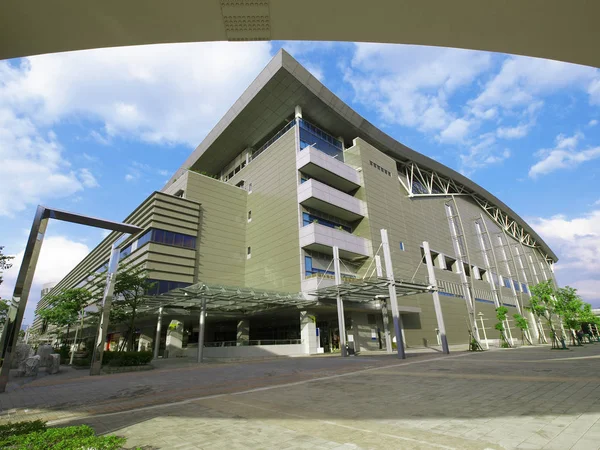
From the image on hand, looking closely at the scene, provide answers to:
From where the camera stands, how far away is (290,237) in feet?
109

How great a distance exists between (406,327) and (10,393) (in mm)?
34493

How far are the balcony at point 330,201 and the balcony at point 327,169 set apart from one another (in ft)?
7.23

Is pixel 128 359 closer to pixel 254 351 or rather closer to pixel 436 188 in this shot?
pixel 254 351

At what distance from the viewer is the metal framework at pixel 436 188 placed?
50.4 m

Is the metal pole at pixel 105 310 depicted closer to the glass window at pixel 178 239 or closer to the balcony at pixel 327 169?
the glass window at pixel 178 239

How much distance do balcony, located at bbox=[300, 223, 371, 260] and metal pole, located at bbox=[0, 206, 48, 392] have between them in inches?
900

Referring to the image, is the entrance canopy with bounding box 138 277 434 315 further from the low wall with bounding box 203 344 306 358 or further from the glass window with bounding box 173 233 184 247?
the glass window with bounding box 173 233 184 247

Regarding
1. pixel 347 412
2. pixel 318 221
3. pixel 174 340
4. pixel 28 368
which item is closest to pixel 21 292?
pixel 347 412

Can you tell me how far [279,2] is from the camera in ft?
10.4

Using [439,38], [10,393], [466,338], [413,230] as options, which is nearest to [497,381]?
[439,38]

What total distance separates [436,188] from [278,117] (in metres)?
34.5

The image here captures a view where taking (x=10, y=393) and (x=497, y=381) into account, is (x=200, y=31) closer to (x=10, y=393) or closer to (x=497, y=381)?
(x=497, y=381)

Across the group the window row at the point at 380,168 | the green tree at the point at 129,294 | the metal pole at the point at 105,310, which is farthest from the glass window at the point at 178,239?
the window row at the point at 380,168

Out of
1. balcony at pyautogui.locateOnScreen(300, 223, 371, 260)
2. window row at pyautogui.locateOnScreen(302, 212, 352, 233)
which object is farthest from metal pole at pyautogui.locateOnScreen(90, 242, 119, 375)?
window row at pyautogui.locateOnScreen(302, 212, 352, 233)
